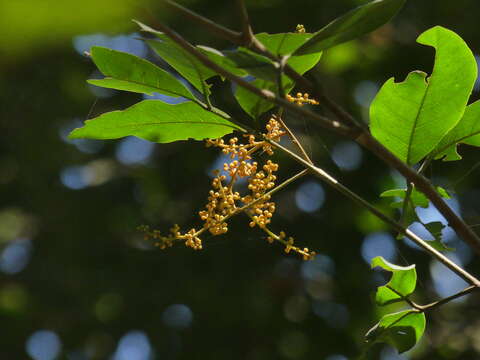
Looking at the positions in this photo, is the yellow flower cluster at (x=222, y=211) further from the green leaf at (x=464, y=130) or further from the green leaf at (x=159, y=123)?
the green leaf at (x=464, y=130)

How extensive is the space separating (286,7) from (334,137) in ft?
2.11

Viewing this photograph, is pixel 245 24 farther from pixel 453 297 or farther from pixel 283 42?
pixel 453 297

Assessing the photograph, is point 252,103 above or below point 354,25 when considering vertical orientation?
below

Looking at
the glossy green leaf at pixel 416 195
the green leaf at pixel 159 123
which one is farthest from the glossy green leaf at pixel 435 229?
the green leaf at pixel 159 123

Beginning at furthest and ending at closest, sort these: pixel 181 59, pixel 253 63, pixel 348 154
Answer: pixel 348 154 < pixel 181 59 < pixel 253 63

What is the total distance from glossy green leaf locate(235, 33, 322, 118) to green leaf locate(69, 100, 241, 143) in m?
0.04

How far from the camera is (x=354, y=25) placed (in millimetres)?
735

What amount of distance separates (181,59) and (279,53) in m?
0.15

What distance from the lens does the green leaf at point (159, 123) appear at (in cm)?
96

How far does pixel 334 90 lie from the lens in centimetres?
337

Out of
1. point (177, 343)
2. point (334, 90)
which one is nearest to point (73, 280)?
point (177, 343)

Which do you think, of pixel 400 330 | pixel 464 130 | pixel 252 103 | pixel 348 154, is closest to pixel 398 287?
pixel 400 330

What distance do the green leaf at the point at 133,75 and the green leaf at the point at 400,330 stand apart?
449mm

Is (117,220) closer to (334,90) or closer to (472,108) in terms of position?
(334,90)
